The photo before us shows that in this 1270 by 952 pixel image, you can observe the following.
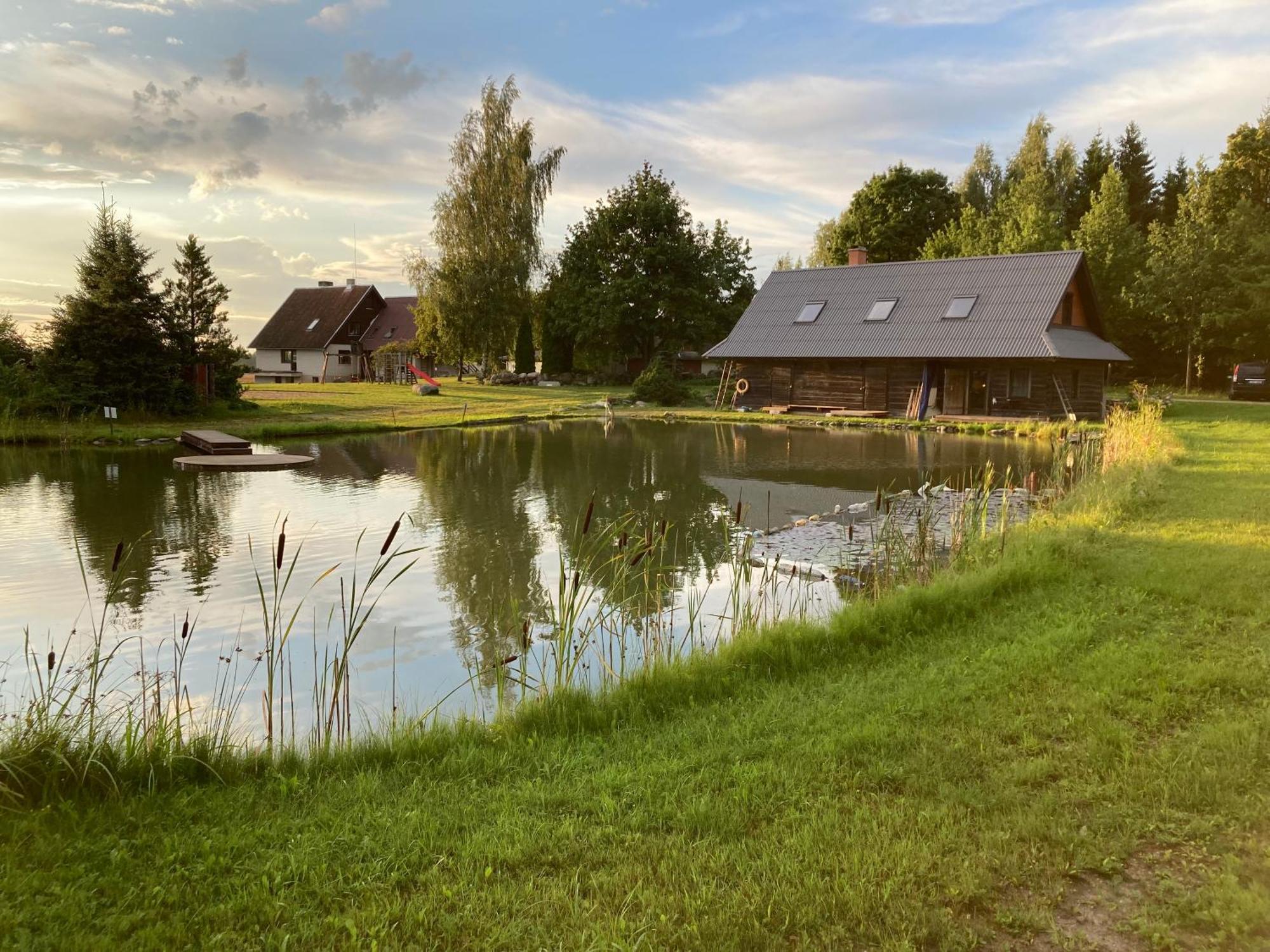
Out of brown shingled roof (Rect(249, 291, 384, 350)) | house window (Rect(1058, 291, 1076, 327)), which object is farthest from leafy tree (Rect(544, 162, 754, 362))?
house window (Rect(1058, 291, 1076, 327))

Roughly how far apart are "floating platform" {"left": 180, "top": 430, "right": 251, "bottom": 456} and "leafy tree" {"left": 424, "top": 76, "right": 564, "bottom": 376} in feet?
69.8

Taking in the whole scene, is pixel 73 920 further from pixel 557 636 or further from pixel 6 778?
pixel 557 636

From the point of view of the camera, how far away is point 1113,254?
37.2 m

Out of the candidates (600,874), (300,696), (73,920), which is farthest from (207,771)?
(600,874)

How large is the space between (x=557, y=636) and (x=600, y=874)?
2.49 meters

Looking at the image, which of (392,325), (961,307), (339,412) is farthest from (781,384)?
(392,325)

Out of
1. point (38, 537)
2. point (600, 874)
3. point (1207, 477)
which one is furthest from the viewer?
point (1207, 477)

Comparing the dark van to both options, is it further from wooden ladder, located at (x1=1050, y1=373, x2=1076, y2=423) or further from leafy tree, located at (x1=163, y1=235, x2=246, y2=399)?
leafy tree, located at (x1=163, y1=235, x2=246, y2=399)

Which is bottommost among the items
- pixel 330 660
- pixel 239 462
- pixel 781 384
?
pixel 330 660

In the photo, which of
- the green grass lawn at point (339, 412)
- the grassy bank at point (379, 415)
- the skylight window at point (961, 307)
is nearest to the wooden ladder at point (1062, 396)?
the grassy bank at point (379, 415)

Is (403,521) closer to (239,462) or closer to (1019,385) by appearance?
(239,462)

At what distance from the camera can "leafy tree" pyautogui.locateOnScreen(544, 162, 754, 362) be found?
141ft

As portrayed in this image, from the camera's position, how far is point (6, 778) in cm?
370

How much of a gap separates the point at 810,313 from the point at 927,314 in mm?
4316
